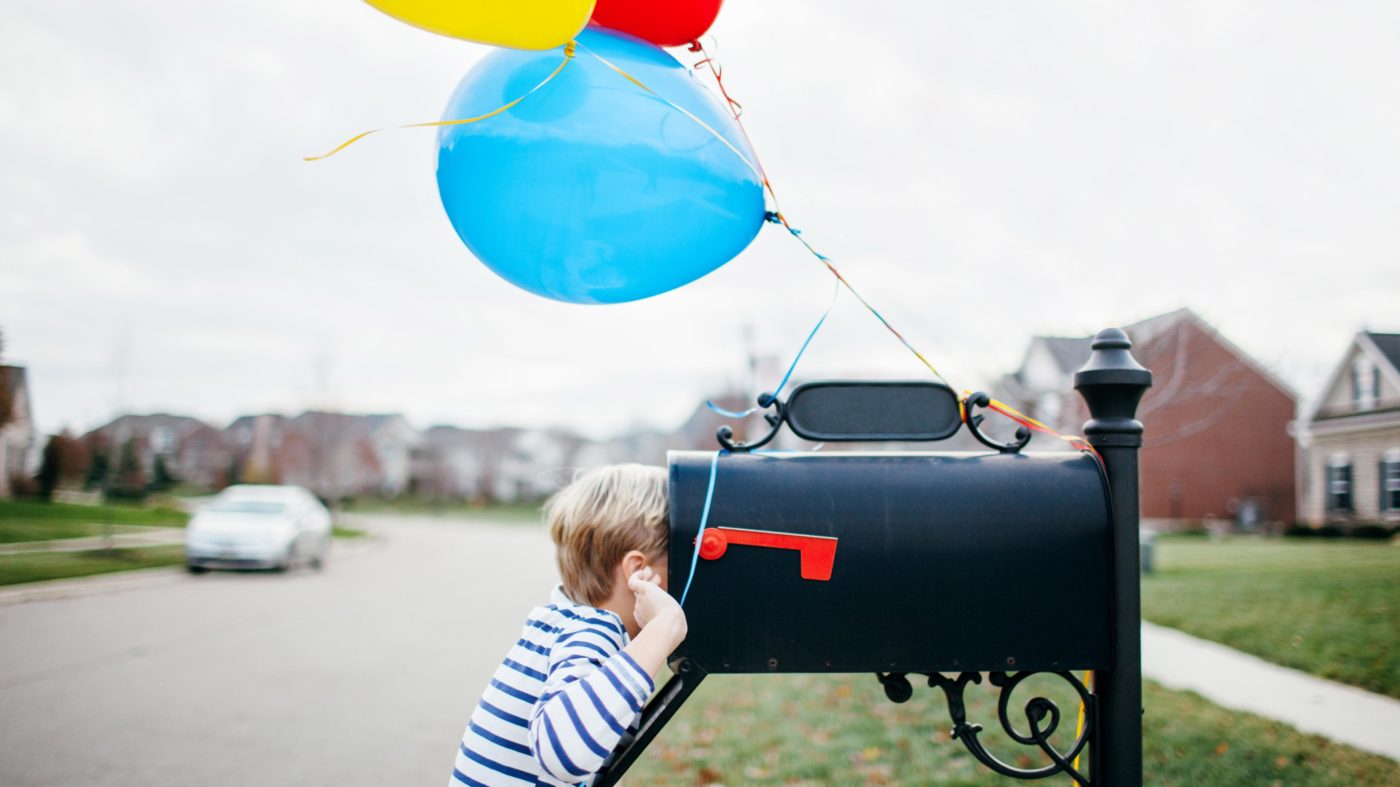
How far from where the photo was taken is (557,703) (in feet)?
5.04

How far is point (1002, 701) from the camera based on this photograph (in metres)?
1.67

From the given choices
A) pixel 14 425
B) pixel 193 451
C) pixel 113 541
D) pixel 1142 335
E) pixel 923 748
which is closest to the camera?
pixel 923 748

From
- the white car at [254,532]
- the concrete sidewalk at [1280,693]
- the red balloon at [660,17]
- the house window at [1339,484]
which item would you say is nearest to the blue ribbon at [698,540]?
the red balloon at [660,17]

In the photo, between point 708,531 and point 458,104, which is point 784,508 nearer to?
point 708,531

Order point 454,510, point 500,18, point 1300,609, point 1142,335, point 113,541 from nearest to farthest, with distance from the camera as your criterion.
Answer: point 500,18 < point 1142,335 < point 1300,609 < point 113,541 < point 454,510

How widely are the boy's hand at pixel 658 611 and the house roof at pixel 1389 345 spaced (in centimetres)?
2123

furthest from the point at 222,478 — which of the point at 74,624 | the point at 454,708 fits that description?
the point at 454,708

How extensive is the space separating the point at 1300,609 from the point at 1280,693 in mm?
3818

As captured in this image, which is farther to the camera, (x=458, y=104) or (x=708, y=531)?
(x=458, y=104)

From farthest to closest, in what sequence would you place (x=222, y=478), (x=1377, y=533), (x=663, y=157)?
(x=222, y=478) < (x=1377, y=533) < (x=663, y=157)

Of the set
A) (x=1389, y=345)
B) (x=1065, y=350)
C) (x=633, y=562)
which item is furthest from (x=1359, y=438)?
(x=633, y=562)

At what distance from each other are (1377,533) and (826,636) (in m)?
24.8

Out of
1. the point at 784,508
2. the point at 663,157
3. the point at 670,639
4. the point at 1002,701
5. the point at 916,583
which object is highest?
the point at 663,157

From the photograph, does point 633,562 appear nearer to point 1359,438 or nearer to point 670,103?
point 670,103
